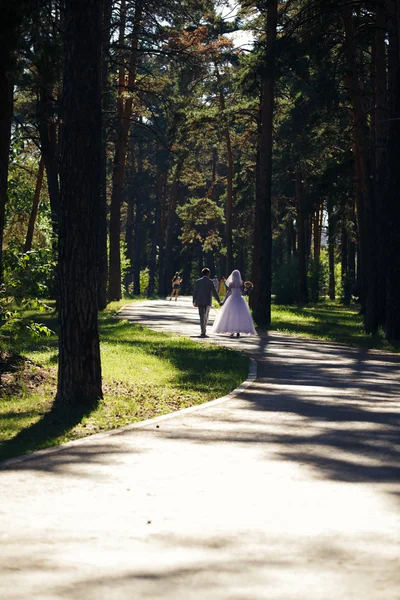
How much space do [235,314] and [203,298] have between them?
1.04m

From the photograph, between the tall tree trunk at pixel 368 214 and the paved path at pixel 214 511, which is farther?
the tall tree trunk at pixel 368 214

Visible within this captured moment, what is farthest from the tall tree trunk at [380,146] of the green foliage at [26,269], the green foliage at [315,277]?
the green foliage at [315,277]

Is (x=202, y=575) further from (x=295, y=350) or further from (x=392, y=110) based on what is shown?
(x=392, y=110)

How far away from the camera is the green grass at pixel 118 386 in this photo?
1077 centimetres

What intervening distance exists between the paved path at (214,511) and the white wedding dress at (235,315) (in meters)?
15.2

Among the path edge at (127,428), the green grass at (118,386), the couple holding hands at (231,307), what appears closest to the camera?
the path edge at (127,428)

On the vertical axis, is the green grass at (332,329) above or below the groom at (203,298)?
below

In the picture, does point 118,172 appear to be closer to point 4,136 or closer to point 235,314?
point 235,314

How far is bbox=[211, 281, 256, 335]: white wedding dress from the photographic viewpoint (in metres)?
27.5

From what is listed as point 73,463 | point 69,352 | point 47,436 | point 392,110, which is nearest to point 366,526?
point 73,463

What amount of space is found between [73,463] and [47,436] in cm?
164

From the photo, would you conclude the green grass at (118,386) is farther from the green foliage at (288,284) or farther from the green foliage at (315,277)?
the green foliage at (315,277)

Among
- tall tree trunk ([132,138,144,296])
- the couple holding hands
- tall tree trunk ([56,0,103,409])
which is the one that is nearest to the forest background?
tall tree trunk ([56,0,103,409])

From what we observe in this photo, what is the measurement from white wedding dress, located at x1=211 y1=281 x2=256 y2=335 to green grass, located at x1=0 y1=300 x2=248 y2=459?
4045 millimetres
